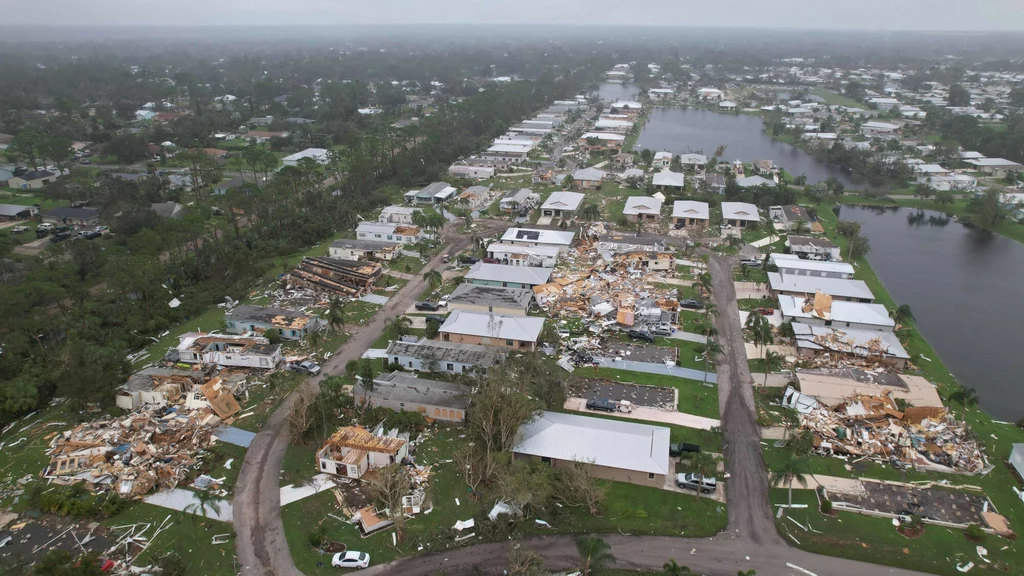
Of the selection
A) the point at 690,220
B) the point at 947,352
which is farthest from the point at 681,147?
the point at 947,352

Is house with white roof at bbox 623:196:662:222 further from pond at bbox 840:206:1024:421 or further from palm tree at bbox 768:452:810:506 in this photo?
palm tree at bbox 768:452:810:506

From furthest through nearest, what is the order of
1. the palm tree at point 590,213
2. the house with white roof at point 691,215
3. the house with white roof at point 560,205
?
the house with white roof at point 560,205 < the house with white roof at point 691,215 < the palm tree at point 590,213

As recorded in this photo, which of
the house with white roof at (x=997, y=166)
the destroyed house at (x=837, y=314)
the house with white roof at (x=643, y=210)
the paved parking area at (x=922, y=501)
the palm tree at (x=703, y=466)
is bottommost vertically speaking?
the paved parking area at (x=922, y=501)

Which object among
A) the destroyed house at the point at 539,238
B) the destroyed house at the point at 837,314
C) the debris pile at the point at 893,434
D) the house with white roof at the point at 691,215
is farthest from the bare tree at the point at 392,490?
the house with white roof at the point at 691,215

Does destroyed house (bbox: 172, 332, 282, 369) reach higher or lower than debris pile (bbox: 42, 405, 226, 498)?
higher

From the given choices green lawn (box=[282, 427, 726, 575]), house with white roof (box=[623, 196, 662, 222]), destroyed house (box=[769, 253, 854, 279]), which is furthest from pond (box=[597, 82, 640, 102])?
green lawn (box=[282, 427, 726, 575])

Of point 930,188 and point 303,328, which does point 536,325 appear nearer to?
point 303,328

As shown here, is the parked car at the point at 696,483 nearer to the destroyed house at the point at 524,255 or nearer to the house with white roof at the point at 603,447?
the house with white roof at the point at 603,447

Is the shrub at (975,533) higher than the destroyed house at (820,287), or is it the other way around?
the destroyed house at (820,287)

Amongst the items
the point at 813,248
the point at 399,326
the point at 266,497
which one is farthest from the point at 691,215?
the point at 266,497
